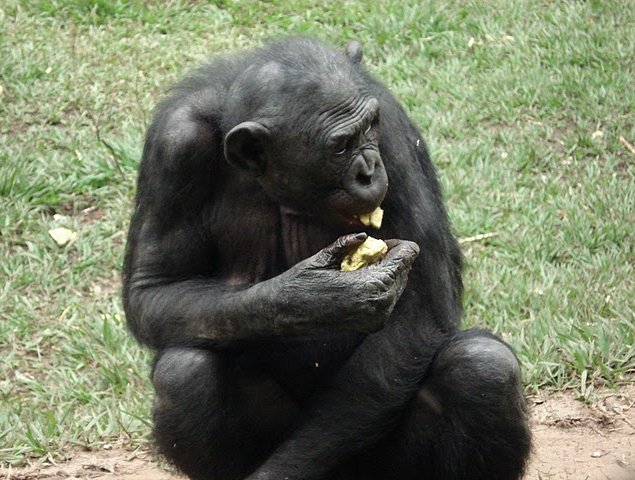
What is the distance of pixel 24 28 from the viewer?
430 inches

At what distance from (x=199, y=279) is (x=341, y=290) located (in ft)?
2.93

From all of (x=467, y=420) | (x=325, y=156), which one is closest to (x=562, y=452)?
(x=467, y=420)

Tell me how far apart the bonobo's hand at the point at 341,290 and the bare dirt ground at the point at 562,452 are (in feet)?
5.58

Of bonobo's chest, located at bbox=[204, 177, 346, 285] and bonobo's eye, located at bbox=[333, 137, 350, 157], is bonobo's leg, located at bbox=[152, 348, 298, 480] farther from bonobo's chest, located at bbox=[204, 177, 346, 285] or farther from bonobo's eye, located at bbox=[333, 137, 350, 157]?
bonobo's eye, located at bbox=[333, 137, 350, 157]

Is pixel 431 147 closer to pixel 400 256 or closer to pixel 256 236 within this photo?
pixel 256 236

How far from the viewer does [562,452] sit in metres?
6.22

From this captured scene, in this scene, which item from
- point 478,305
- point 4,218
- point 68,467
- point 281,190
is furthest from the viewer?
point 4,218

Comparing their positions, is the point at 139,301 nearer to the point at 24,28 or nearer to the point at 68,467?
the point at 68,467

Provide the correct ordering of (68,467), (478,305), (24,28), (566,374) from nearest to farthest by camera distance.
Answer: (68,467) → (566,374) → (478,305) → (24,28)

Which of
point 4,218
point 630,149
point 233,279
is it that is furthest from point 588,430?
point 4,218

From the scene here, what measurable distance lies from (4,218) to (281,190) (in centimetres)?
416

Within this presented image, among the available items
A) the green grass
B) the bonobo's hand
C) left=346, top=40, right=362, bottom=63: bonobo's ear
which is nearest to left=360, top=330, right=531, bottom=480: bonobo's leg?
the bonobo's hand

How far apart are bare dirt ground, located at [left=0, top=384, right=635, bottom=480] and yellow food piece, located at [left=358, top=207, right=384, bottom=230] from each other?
175 centimetres

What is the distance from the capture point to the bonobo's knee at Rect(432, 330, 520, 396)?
496 centimetres
